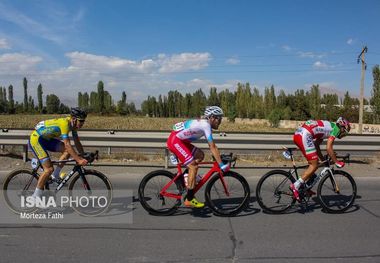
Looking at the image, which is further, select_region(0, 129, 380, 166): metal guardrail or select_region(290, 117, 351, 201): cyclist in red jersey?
select_region(0, 129, 380, 166): metal guardrail

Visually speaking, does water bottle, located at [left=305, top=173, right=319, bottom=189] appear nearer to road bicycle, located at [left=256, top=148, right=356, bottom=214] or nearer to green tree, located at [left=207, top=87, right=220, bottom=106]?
road bicycle, located at [left=256, top=148, right=356, bottom=214]

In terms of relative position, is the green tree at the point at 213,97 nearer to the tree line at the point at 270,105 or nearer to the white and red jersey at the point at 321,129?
the tree line at the point at 270,105

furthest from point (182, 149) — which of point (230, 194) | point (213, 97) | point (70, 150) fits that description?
point (213, 97)

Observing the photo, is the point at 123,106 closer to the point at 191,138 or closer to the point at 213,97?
the point at 213,97

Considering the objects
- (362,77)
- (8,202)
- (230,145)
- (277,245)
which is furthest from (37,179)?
(362,77)

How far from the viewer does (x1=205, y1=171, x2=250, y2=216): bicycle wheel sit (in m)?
6.69

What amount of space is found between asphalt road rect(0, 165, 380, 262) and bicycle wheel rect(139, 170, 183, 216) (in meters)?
0.17

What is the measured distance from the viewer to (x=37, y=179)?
6703 millimetres

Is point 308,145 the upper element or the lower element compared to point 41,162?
upper

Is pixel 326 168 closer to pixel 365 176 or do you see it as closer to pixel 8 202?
pixel 365 176

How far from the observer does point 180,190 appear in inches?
265

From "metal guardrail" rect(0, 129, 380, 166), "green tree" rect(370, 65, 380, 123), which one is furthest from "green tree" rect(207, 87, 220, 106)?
"metal guardrail" rect(0, 129, 380, 166)

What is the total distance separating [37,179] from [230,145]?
6815 millimetres

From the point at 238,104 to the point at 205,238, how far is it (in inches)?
4018
